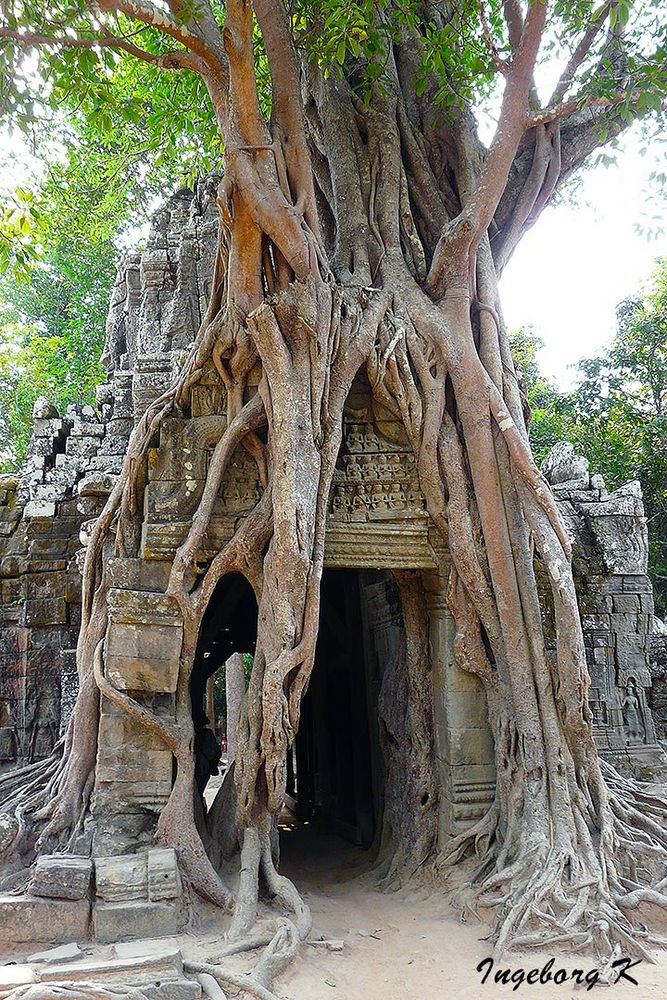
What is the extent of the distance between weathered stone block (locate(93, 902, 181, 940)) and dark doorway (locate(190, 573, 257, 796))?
114 centimetres

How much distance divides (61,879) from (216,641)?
13.1ft

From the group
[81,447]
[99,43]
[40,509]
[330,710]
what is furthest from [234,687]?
[99,43]

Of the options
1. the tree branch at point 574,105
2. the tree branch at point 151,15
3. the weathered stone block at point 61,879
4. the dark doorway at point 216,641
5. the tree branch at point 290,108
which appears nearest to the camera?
the weathered stone block at point 61,879

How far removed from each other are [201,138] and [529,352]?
7.59 metres

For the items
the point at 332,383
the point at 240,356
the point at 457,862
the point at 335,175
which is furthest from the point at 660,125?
the point at 457,862

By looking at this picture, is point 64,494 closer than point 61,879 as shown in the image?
No

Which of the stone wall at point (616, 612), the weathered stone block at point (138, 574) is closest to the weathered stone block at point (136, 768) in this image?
the weathered stone block at point (138, 574)

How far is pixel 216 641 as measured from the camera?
780 cm

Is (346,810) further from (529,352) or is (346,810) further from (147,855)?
(529,352)

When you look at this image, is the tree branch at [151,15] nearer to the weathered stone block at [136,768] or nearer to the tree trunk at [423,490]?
the tree trunk at [423,490]

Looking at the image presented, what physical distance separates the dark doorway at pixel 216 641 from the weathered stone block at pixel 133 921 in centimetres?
114

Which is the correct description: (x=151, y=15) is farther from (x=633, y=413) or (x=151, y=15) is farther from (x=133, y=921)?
(x=633, y=413)

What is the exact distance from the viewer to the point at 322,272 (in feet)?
17.0

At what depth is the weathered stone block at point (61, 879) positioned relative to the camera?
150 inches
